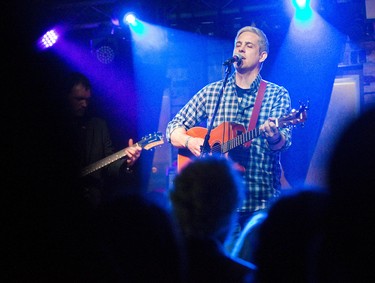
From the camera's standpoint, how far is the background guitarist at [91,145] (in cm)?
488

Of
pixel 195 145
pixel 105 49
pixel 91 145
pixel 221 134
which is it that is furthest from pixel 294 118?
pixel 105 49

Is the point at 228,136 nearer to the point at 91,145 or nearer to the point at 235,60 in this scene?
the point at 235,60

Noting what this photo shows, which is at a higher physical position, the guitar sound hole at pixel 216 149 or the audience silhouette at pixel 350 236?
the guitar sound hole at pixel 216 149

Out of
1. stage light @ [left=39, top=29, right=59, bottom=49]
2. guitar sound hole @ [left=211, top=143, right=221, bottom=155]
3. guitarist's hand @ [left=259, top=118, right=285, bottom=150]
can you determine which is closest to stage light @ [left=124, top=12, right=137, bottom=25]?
stage light @ [left=39, top=29, right=59, bottom=49]

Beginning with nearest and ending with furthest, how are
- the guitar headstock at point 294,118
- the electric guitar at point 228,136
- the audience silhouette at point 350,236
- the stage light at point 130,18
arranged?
the audience silhouette at point 350,236 < the guitar headstock at point 294,118 < the electric guitar at point 228,136 < the stage light at point 130,18

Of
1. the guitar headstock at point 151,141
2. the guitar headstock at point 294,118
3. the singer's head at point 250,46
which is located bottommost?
the guitar headstock at point 151,141

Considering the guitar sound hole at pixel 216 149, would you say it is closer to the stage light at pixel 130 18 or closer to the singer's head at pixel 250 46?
the singer's head at pixel 250 46

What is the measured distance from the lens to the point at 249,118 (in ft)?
14.3

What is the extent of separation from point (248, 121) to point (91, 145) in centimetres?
176

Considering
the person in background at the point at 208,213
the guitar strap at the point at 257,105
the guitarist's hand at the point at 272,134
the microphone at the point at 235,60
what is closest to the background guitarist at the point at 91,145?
the guitar strap at the point at 257,105

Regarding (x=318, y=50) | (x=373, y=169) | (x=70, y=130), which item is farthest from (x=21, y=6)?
(x=373, y=169)

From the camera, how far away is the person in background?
163 centimetres

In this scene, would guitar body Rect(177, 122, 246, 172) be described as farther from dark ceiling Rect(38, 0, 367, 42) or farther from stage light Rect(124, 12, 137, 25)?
stage light Rect(124, 12, 137, 25)

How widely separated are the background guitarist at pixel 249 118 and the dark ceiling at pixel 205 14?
610mm
